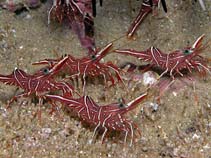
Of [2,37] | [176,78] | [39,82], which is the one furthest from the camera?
[2,37]

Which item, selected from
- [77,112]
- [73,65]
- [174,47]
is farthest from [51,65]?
[174,47]

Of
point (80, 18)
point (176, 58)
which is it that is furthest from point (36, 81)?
point (176, 58)

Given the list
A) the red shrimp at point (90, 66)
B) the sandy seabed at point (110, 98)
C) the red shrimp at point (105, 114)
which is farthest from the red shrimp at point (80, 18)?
the red shrimp at point (105, 114)

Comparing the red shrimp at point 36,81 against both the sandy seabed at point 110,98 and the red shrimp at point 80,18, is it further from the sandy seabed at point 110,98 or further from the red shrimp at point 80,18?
the red shrimp at point 80,18

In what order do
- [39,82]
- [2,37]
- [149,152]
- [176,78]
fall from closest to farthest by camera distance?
[149,152], [39,82], [176,78], [2,37]

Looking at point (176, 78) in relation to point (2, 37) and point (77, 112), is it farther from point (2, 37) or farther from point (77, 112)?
point (2, 37)
